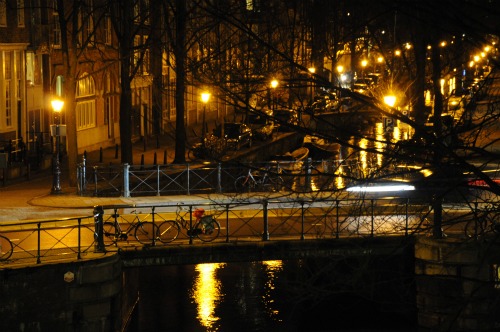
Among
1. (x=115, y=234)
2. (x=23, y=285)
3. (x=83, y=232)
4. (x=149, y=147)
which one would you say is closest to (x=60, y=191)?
(x=83, y=232)

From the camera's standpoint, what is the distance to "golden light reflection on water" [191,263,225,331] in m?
24.7

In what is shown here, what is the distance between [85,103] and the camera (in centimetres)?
4994

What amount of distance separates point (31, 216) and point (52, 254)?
23.4ft

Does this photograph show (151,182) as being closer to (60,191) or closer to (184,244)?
(60,191)

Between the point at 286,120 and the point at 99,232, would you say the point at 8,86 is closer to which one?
the point at 99,232

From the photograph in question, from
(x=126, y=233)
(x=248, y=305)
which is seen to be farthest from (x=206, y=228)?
(x=248, y=305)

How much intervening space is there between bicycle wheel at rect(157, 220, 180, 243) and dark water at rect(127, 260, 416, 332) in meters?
A: 1.67

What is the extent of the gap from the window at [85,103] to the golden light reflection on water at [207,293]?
68.2ft

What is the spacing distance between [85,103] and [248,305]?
26.1 m

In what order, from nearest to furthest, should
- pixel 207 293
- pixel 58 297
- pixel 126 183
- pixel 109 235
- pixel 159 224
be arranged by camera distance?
pixel 58 297 → pixel 109 235 → pixel 159 224 → pixel 207 293 → pixel 126 183

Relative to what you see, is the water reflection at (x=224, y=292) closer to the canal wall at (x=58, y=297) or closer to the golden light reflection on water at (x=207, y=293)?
the golden light reflection on water at (x=207, y=293)

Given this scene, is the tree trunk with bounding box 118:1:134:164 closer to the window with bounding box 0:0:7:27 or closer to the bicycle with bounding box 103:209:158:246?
the window with bounding box 0:0:7:27

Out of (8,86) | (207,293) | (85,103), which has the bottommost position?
(207,293)

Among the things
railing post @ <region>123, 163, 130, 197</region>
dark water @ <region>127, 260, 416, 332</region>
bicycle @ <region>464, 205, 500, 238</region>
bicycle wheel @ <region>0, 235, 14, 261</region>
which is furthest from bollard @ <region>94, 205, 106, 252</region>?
bicycle @ <region>464, 205, 500, 238</region>
